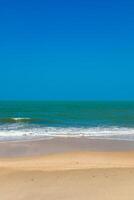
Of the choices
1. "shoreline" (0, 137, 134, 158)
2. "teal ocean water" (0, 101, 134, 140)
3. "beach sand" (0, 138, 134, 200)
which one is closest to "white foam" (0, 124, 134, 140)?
"teal ocean water" (0, 101, 134, 140)

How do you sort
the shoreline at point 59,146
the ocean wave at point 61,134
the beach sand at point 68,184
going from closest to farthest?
1. the beach sand at point 68,184
2. the shoreline at point 59,146
3. the ocean wave at point 61,134

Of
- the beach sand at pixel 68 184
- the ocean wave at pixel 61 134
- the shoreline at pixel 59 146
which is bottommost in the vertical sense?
the beach sand at pixel 68 184

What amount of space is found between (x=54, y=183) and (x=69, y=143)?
1003 centimetres

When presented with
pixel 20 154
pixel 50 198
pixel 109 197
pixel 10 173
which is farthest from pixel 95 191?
pixel 20 154

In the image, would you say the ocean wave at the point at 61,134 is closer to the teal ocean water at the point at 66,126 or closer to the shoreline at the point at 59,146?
the teal ocean water at the point at 66,126

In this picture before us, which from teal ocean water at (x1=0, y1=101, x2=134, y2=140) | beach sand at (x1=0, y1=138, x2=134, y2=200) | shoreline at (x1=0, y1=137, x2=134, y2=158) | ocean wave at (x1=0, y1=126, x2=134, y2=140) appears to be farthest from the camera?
teal ocean water at (x1=0, y1=101, x2=134, y2=140)

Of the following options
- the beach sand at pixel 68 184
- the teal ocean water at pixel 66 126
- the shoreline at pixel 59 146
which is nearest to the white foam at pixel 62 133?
the teal ocean water at pixel 66 126

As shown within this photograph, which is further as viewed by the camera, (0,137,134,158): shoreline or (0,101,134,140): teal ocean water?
(0,101,134,140): teal ocean water

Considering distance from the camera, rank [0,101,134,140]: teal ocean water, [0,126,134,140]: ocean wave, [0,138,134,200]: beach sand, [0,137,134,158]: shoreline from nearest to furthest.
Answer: [0,138,134,200]: beach sand, [0,137,134,158]: shoreline, [0,126,134,140]: ocean wave, [0,101,134,140]: teal ocean water

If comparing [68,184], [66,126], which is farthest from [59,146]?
[66,126]

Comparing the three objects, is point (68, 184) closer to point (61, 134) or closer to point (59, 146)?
point (59, 146)

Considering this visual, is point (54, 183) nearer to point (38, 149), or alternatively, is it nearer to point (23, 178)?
point (23, 178)

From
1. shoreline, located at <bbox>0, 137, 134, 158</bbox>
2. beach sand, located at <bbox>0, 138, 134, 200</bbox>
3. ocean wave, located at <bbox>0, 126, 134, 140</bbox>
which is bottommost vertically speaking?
beach sand, located at <bbox>0, 138, 134, 200</bbox>

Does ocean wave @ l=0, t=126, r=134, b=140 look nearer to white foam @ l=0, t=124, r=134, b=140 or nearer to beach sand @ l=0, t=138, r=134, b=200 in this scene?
white foam @ l=0, t=124, r=134, b=140
